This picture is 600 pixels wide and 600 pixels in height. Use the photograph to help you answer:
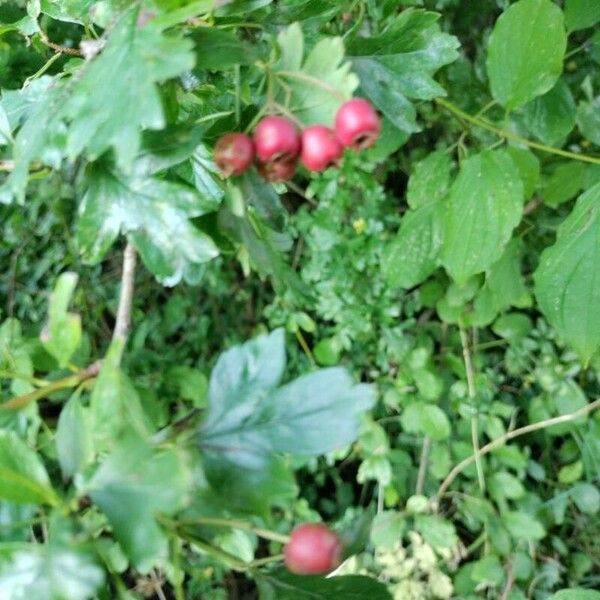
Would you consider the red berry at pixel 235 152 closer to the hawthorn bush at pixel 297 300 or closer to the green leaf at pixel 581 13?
the hawthorn bush at pixel 297 300

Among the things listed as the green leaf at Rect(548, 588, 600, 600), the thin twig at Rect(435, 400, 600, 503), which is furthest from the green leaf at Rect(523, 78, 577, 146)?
the green leaf at Rect(548, 588, 600, 600)

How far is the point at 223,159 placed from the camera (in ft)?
1.72

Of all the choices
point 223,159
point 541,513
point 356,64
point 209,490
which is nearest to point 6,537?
point 209,490

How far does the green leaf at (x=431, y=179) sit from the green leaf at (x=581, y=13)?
25cm

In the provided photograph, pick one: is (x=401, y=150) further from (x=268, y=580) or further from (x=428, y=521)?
(x=268, y=580)

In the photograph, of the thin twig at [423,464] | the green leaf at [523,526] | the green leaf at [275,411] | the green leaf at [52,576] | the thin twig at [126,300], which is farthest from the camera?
the thin twig at [423,464]

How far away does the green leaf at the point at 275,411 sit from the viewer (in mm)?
472

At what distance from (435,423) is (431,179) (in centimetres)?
51

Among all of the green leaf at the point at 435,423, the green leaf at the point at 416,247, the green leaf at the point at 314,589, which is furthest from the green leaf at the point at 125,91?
the green leaf at the point at 435,423

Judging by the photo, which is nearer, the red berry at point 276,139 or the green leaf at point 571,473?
the red berry at point 276,139

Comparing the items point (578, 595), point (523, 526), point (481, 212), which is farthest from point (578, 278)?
point (523, 526)

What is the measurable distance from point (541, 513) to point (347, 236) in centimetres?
67

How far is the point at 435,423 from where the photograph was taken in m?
1.38

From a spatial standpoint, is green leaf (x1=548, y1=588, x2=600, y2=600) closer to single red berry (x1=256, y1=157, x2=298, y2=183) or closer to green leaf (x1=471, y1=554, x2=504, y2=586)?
green leaf (x1=471, y1=554, x2=504, y2=586)
